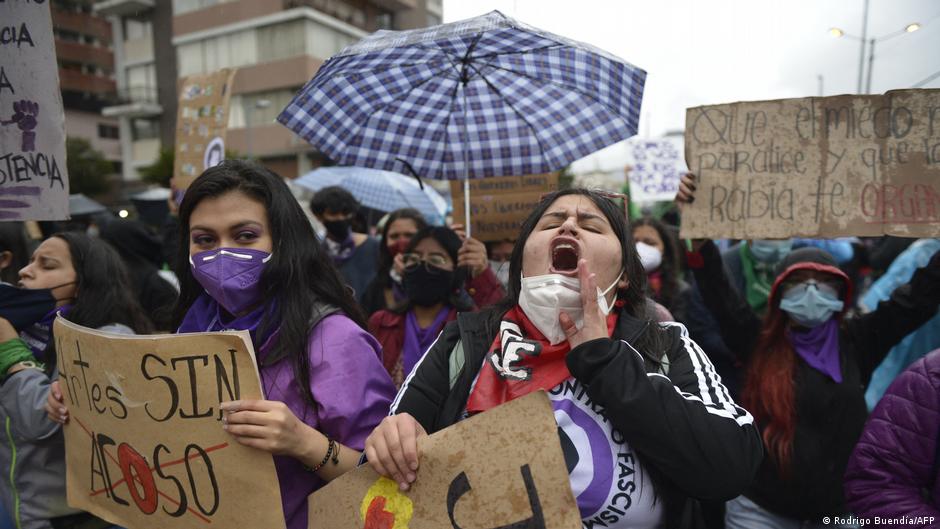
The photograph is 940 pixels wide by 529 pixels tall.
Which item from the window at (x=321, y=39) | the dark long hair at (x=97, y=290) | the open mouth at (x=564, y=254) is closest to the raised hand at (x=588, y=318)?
the open mouth at (x=564, y=254)

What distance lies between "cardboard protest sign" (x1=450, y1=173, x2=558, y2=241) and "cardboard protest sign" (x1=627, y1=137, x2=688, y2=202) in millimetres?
5166

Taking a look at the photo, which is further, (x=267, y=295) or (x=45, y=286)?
(x=45, y=286)

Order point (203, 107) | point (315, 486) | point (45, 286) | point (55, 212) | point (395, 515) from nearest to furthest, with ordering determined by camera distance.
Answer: point (395, 515) → point (315, 486) → point (55, 212) → point (45, 286) → point (203, 107)

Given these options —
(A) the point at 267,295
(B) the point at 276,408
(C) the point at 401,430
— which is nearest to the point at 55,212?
(A) the point at 267,295

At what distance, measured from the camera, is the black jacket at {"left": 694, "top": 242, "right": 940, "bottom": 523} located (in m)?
2.63

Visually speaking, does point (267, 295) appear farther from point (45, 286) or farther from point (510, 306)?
point (45, 286)

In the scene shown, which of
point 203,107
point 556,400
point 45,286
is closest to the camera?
point 556,400

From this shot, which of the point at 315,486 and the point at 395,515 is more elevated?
the point at 395,515

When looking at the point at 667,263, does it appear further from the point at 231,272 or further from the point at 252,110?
the point at 252,110

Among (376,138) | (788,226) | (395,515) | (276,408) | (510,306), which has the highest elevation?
(376,138)

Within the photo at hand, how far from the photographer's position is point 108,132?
135ft

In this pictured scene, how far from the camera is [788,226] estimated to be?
2697mm

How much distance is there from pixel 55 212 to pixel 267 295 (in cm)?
94

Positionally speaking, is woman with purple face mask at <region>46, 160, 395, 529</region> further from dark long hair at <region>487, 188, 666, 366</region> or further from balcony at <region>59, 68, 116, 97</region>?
balcony at <region>59, 68, 116, 97</region>
